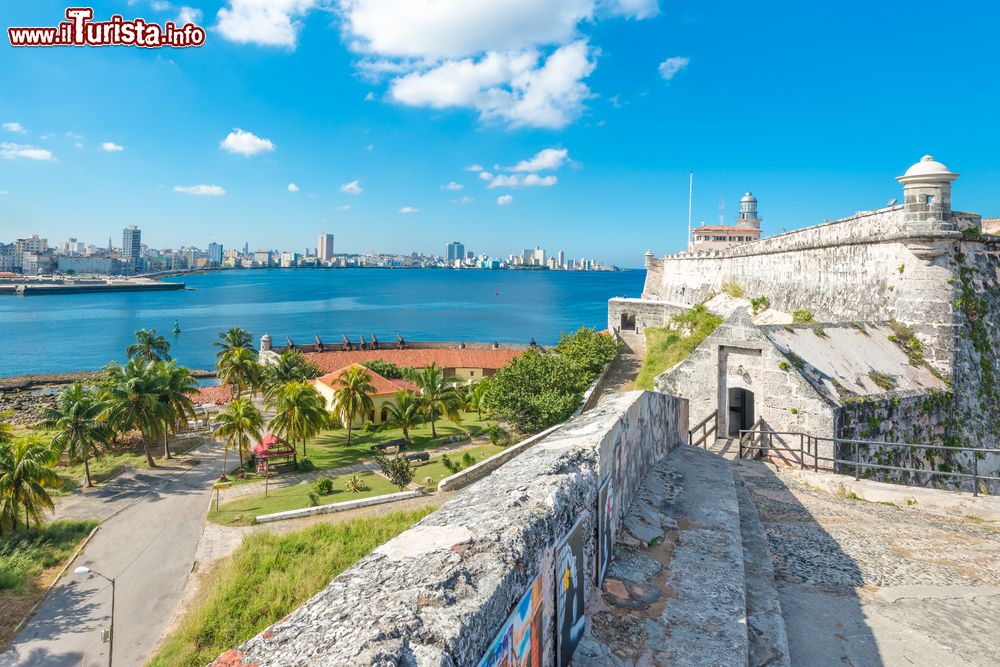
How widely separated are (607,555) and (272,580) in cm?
1847

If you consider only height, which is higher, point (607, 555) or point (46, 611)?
point (607, 555)

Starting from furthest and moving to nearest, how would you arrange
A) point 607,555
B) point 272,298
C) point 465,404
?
point 272,298
point 465,404
point 607,555

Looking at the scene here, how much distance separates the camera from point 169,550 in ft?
79.8

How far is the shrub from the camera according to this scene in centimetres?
2936

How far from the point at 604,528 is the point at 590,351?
40.3m

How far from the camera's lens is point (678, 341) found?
3450 cm

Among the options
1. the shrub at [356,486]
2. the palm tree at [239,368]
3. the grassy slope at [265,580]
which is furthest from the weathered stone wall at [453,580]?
the palm tree at [239,368]

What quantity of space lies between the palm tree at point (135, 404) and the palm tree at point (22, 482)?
8.49 m

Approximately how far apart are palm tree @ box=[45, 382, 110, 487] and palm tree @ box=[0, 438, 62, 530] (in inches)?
246

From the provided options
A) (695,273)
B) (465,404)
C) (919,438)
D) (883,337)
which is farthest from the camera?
(695,273)

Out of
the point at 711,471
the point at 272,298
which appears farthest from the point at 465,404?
the point at 272,298

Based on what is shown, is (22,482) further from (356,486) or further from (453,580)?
(453,580)

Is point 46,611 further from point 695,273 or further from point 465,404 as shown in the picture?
point 695,273

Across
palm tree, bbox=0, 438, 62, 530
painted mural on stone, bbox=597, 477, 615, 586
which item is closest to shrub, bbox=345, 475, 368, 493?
palm tree, bbox=0, 438, 62, 530
